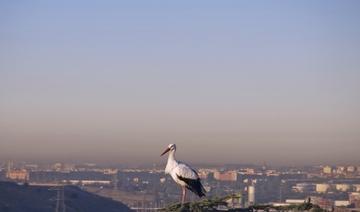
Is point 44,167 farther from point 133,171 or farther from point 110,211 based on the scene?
point 110,211

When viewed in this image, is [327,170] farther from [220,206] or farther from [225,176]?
[220,206]

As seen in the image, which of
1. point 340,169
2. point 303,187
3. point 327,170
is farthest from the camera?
point 327,170

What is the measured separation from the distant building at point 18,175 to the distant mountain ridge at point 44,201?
148 feet

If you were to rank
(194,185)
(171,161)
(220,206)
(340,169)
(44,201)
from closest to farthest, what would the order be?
(220,206), (194,185), (171,161), (44,201), (340,169)

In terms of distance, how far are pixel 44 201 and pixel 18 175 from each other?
5831 centimetres

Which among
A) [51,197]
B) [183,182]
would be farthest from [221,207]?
[51,197]

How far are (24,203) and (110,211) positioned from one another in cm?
774

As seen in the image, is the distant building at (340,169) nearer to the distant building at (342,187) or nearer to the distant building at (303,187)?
the distant building at (303,187)

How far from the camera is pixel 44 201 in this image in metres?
84.9

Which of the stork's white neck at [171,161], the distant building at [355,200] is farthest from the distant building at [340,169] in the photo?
the stork's white neck at [171,161]

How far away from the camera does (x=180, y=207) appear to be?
41.1 ft

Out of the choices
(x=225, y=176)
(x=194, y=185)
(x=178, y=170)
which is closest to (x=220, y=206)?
(x=194, y=185)

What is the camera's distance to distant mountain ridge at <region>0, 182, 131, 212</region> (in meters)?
80.9

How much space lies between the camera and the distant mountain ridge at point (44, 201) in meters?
80.9
